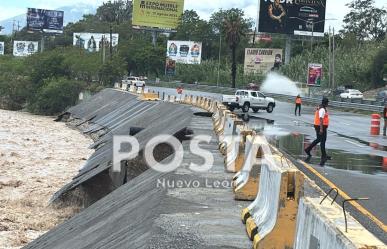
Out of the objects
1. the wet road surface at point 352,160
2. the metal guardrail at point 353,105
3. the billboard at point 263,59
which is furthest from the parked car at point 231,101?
the billboard at point 263,59

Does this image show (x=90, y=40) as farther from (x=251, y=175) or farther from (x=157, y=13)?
(x=251, y=175)

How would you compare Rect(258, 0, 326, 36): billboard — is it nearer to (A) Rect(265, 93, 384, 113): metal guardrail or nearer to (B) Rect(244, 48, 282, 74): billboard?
(B) Rect(244, 48, 282, 74): billboard

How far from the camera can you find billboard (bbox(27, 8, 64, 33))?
124 metres

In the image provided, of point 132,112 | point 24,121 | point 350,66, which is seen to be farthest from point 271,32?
point 132,112

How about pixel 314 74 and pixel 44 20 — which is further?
pixel 44 20

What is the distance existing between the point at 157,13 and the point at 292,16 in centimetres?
3654

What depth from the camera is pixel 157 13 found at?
112 m

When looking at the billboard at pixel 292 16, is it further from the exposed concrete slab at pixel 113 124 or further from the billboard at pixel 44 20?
the billboard at pixel 44 20

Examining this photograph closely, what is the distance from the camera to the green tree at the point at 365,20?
11775cm

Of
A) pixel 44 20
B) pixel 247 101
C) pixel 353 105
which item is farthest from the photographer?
pixel 44 20

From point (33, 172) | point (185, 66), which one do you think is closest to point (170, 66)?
point (185, 66)

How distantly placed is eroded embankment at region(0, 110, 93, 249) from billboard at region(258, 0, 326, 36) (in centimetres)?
4138

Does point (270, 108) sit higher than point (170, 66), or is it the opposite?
point (170, 66)

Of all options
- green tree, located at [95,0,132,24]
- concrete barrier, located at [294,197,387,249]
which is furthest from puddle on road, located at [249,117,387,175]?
green tree, located at [95,0,132,24]
